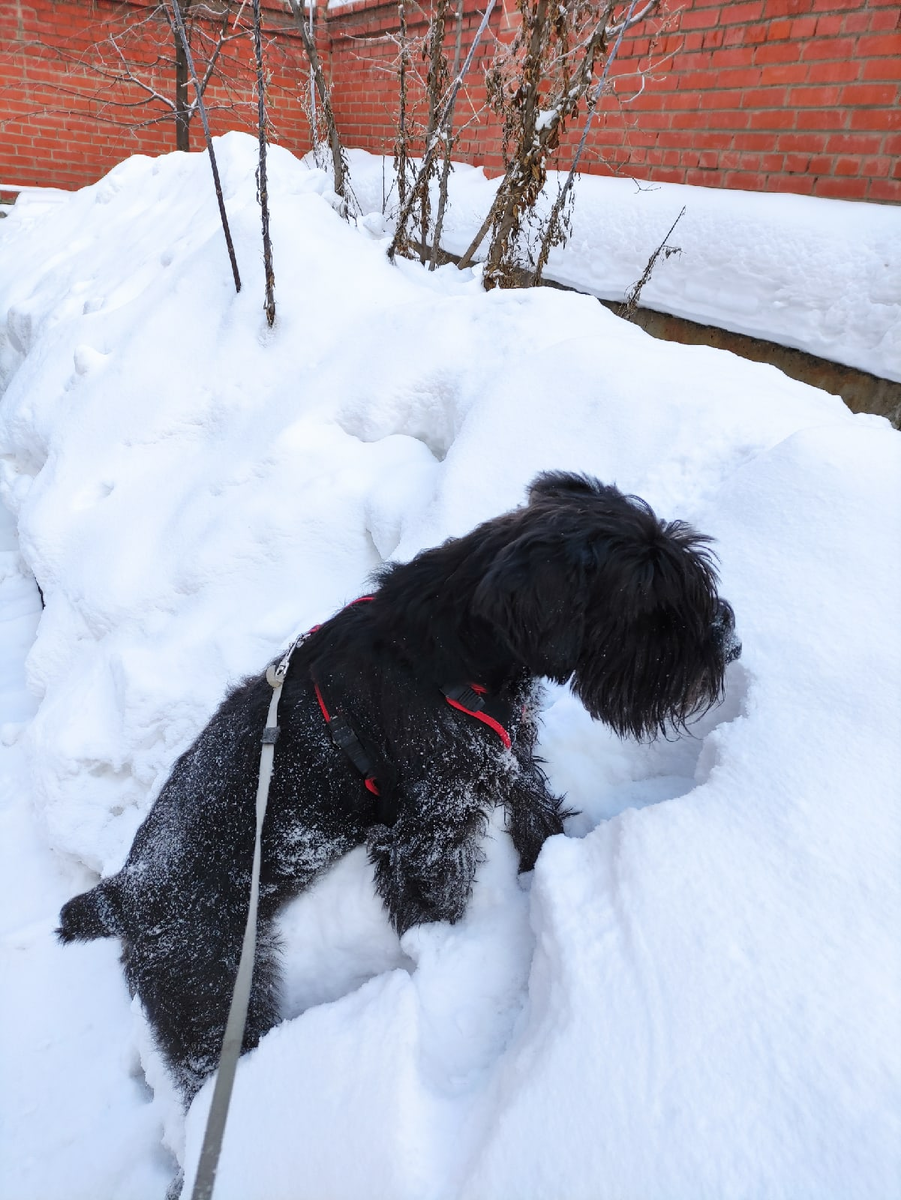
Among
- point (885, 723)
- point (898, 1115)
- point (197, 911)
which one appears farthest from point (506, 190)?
point (898, 1115)

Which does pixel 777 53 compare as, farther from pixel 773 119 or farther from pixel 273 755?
pixel 273 755

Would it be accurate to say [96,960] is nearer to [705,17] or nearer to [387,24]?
[705,17]

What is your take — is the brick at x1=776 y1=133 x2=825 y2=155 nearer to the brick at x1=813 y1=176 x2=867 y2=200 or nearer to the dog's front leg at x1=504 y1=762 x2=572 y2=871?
the brick at x1=813 y1=176 x2=867 y2=200

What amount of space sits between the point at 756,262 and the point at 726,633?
10.1ft

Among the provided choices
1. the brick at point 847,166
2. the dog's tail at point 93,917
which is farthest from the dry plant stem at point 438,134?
the dog's tail at point 93,917

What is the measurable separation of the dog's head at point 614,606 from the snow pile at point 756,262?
8.14 feet

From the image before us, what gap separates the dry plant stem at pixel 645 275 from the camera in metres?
3.81

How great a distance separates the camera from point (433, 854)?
1685mm

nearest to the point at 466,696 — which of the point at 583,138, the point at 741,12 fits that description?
the point at 583,138

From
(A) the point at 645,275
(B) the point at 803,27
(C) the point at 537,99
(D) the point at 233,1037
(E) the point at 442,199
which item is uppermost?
(B) the point at 803,27

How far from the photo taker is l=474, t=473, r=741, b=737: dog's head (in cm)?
137

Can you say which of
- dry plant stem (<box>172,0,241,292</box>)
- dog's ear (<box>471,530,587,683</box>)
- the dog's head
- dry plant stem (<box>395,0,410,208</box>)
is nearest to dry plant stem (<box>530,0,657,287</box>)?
dry plant stem (<box>395,0,410,208</box>)

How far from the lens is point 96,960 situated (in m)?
2.29

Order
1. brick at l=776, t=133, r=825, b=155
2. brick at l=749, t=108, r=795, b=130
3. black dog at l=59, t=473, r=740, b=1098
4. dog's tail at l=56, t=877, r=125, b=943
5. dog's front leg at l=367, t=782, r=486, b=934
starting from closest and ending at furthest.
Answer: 1. black dog at l=59, t=473, r=740, b=1098
2. dog's front leg at l=367, t=782, r=486, b=934
3. dog's tail at l=56, t=877, r=125, b=943
4. brick at l=776, t=133, r=825, b=155
5. brick at l=749, t=108, r=795, b=130
